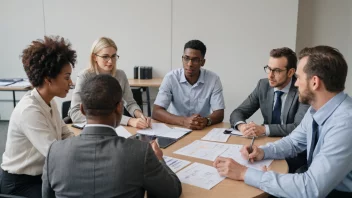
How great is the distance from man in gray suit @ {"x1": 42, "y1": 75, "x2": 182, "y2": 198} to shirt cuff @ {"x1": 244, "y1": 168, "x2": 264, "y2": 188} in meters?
0.41

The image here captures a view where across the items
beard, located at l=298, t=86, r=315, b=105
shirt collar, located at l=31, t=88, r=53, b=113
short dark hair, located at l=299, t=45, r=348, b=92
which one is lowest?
shirt collar, located at l=31, t=88, r=53, b=113

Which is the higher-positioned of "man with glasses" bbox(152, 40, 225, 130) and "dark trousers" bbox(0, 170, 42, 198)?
"man with glasses" bbox(152, 40, 225, 130)

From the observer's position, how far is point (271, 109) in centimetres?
236

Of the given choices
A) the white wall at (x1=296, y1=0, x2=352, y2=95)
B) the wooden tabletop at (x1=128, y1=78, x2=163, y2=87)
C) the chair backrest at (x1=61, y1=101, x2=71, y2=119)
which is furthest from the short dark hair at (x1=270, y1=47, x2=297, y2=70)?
the white wall at (x1=296, y1=0, x2=352, y2=95)

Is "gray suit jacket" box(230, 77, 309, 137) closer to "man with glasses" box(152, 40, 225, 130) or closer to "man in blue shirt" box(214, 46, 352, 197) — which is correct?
"man with glasses" box(152, 40, 225, 130)

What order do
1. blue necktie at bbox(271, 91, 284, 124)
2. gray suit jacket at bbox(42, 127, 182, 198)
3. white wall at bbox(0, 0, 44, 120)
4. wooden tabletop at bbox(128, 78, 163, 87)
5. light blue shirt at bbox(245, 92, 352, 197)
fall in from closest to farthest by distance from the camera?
1. gray suit jacket at bbox(42, 127, 182, 198)
2. light blue shirt at bbox(245, 92, 352, 197)
3. blue necktie at bbox(271, 91, 284, 124)
4. wooden tabletop at bbox(128, 78, 163, 87)
5. white wall at bbox(0, 0, 44, 120)

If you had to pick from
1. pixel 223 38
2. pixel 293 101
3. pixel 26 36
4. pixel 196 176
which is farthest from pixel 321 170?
pixel 26 36

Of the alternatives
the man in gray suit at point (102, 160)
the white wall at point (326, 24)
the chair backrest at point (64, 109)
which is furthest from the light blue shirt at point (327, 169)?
the white wall at point (326, 24)

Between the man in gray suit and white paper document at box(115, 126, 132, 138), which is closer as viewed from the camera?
the man in gray suit

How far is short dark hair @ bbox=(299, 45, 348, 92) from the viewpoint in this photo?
4.54 feet

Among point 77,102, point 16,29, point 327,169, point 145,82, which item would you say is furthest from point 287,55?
point 16,29

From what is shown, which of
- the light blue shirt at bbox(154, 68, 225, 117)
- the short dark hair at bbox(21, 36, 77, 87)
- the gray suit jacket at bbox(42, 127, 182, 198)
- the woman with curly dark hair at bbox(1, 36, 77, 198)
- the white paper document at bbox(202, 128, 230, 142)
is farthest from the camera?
the light blue shirt at bbox(154, 68, 225, 117)

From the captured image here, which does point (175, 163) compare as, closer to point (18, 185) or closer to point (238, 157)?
point (238, 157)

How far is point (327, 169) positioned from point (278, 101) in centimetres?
111
